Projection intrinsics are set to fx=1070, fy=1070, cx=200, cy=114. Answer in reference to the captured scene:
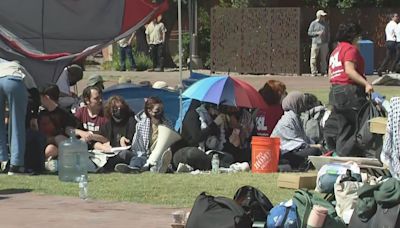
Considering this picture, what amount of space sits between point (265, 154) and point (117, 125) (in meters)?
1.96

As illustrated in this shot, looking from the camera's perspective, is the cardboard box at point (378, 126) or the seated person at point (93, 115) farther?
the seated person at point (93, 115)

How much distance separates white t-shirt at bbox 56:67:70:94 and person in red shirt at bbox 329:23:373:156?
421 centimetres

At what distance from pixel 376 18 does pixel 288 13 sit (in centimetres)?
363

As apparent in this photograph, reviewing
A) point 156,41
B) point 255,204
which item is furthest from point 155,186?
point 156,41

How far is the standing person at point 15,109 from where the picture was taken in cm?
1215

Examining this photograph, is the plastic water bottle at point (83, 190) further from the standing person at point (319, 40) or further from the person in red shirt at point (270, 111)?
the standing person at point (319, 40)

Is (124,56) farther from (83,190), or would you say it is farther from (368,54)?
(83,190)

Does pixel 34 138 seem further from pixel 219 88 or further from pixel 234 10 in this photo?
pixel 234 10

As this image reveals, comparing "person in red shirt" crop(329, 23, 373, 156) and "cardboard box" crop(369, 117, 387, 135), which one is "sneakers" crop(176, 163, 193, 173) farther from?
"cardboard box" crop(369, 117, 387, 135)

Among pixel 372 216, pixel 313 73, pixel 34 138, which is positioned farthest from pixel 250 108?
pixel 313 73

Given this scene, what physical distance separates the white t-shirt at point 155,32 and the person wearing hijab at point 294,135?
2112 centimetres

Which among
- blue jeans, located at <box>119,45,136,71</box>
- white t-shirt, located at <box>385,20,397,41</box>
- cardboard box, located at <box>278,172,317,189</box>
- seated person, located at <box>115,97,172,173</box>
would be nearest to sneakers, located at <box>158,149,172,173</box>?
seated person, located at <box>115,97,172,173</box>

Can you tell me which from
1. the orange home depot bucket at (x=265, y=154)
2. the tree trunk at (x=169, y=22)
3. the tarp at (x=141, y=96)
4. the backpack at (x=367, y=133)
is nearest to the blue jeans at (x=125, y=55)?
the tree trunk at (x=169, y=22)

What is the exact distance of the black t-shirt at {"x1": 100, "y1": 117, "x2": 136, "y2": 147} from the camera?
13258mm
